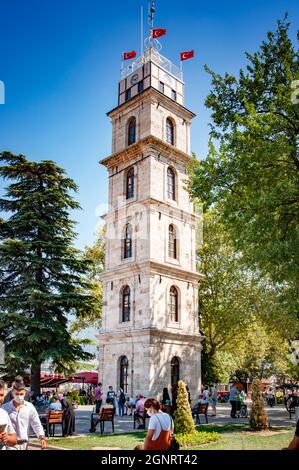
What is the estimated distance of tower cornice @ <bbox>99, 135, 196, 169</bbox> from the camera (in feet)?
93.8

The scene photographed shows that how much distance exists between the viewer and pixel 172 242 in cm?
2880

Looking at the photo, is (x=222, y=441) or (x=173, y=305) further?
(x=173, y=305)

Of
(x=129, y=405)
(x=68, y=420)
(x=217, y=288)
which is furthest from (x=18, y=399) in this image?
(x=217, y=288)

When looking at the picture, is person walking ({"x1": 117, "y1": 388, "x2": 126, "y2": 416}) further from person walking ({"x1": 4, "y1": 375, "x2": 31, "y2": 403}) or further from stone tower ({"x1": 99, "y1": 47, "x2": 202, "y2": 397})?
person walking ({"x1": 4, "y1": 375, "x2": 31, "y2": 403})

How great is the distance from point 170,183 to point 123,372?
41.6 feet

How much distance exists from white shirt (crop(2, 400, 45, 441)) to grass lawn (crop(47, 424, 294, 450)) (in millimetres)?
5853

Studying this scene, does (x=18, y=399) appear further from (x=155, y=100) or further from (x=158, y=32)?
(x=158, y=32)

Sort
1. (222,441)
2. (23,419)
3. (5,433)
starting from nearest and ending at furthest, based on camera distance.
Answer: (5,433)
(23,419)
(222,441)

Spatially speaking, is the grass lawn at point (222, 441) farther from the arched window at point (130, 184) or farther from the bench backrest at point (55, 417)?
the arched window at point (130, 184)

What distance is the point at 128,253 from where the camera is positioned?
2842cm

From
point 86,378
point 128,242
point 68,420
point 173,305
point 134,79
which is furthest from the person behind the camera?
point 86,378

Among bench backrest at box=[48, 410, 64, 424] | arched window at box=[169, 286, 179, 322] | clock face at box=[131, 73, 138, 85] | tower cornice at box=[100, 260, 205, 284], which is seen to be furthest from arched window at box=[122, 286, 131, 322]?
→ clock face at box=[131, 73, 138, 85]

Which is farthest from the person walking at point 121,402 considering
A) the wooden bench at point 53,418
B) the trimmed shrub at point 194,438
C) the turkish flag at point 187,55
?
the turkish flag at point 187,55
